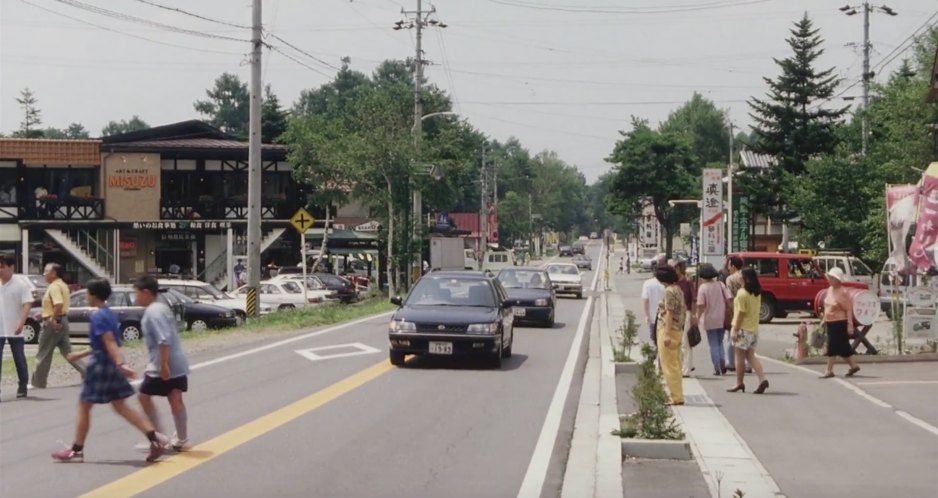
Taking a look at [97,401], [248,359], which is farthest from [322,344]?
[97,401]

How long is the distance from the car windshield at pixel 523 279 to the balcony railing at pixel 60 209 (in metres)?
31.8

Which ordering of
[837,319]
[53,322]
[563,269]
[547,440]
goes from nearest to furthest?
[547,440] → [53,322] → [837,319] → [563,269]

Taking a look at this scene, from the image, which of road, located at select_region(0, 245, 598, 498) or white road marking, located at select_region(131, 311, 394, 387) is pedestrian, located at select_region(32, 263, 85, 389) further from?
white road marking, located at select_region(131, 311, 394, 387)

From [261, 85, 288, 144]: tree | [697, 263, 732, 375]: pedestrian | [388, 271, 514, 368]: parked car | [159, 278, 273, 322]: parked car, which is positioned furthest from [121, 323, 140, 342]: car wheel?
[261, 85, 288, 144]: tree

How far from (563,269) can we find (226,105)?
3954 inches

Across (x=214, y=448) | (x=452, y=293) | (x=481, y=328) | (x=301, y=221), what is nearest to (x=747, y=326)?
(x=481, y=328)

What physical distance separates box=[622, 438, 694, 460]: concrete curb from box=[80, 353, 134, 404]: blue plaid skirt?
15.3 feet

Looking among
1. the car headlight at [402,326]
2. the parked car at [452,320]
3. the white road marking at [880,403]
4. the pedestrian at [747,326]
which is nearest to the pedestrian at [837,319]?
the white road marking at [880,403]

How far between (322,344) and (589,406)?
9878mm

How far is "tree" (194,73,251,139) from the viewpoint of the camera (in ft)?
468

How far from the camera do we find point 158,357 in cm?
1027

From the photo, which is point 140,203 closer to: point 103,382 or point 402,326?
point 402,326

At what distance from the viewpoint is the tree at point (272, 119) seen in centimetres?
8581

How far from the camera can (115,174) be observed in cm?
5778
